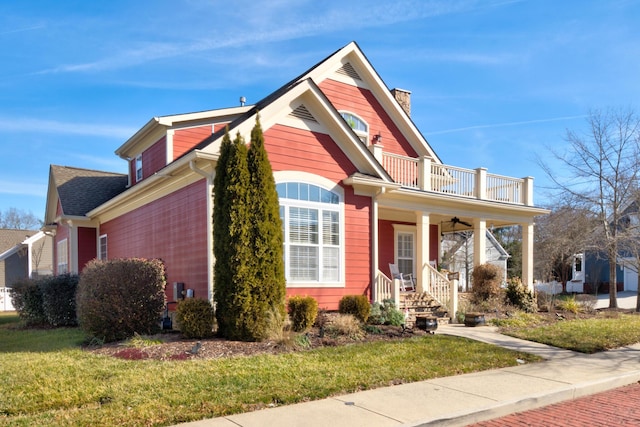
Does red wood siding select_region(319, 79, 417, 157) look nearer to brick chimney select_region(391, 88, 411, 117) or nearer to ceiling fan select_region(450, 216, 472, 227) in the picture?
brick chimney select_region(391, 88, 411, 117)

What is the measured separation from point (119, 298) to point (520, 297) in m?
11.7

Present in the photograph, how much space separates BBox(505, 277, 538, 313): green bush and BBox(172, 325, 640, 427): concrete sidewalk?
6220mm

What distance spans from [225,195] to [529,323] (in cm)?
875

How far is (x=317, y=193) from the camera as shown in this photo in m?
12.4

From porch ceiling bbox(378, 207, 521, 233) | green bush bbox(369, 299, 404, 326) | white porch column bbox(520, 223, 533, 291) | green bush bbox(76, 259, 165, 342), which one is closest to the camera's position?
green bush bbox(76, 259, 165, 342)

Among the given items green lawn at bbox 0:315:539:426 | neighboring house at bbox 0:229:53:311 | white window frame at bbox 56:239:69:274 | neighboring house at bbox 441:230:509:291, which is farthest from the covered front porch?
neighboring house at bbox 0:229:53:311

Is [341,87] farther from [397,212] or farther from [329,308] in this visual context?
[329,308]

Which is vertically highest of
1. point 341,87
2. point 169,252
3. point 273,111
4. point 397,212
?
point 341,87

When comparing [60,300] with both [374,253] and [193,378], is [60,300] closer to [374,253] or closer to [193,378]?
[374,253]

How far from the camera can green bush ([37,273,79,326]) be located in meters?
13.8

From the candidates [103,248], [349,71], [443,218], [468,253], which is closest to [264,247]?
[349,71]

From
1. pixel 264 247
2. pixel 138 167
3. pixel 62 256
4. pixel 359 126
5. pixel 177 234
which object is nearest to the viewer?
pixel 264 247

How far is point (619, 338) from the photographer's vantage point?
1140cm

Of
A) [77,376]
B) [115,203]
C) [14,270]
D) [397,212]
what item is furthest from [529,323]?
[14,270]
